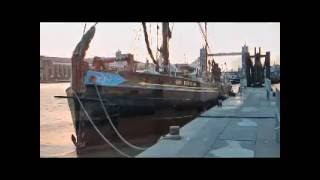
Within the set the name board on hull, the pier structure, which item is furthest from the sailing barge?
the pier structure

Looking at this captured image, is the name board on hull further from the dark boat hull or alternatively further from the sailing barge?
the dark boat hull

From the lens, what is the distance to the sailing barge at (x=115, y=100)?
356 inches

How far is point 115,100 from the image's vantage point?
30.5 feet

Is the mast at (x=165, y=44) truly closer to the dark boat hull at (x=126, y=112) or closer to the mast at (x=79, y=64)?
the dark boat hull at (x=126, y=112)

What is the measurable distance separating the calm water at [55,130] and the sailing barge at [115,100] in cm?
49

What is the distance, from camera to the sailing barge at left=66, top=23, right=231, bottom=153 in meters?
9.05

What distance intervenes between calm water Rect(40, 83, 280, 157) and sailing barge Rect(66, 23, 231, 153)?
0.49 meters

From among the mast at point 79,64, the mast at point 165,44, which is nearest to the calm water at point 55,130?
the mast at point 79,64

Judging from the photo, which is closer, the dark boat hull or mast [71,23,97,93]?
mast [71,23,97,93]

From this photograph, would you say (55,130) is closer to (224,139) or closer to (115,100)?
(115,100)
